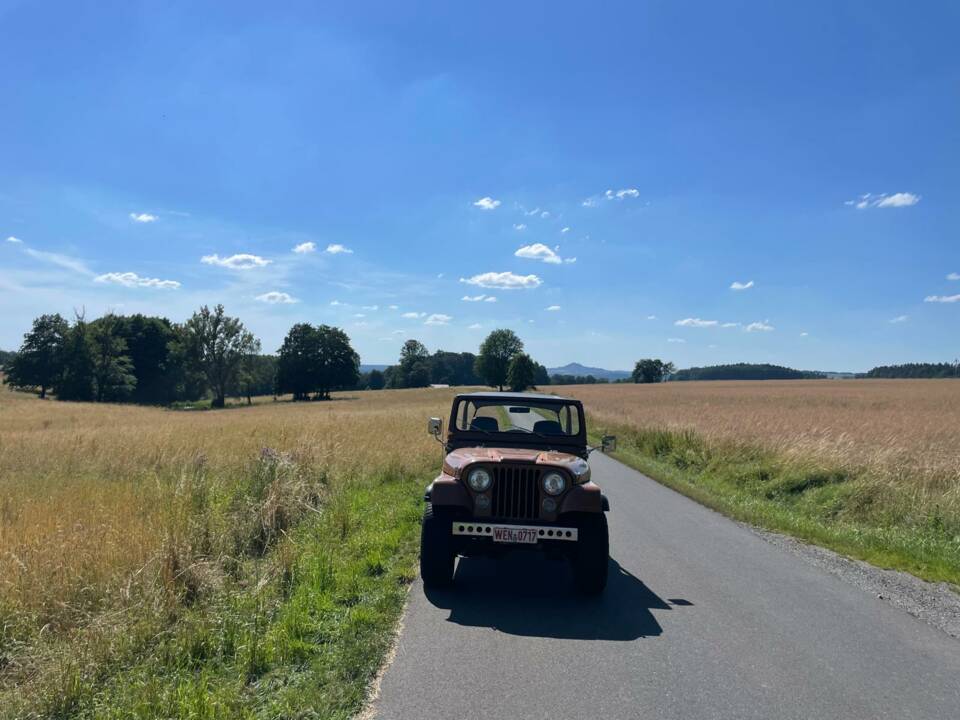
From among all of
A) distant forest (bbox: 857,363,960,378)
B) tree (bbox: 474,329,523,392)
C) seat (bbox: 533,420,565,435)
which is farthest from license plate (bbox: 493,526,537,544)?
distant forest (bbox: 857,363,960,378)

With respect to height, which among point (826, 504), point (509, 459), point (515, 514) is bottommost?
point (826, 504)

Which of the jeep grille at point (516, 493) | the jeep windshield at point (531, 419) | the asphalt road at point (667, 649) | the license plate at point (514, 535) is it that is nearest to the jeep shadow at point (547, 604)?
the asphalt road at point (667, 649)

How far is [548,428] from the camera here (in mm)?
7023

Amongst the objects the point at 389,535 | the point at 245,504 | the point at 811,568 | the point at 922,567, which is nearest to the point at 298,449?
the point at 245,504

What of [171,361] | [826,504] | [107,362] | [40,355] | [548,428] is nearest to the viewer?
[548,428]

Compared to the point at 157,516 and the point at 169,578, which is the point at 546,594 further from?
the point at 157,516

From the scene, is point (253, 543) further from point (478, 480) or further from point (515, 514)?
point (515, 514)

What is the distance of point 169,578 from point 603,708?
3.86 metres

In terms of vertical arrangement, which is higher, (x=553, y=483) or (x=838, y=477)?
(x=553, y=483)

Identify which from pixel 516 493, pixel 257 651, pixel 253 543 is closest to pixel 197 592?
pixel 257 651

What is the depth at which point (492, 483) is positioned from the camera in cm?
548

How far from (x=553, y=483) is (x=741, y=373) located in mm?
132286

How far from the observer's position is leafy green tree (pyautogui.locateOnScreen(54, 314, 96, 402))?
5600 cm

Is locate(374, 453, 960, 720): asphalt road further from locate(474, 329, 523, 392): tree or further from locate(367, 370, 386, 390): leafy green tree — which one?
locate(367, 370, 386, 390): leafy green tree
